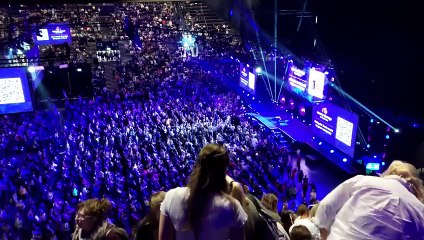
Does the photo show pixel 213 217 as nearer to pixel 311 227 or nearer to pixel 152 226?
pixel 152 226

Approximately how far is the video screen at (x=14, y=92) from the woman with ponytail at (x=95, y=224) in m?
10.3

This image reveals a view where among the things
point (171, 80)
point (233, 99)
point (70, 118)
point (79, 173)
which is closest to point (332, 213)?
point (79, 173)

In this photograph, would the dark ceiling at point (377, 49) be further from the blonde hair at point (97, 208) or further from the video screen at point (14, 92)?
the blonde hair at point (97, 208)

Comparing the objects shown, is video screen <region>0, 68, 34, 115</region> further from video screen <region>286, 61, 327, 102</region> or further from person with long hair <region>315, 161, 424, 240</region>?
person with long hair <region>315, 161, 424, 240</region>

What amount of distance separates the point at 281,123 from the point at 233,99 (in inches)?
126

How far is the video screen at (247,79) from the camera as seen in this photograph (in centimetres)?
2088

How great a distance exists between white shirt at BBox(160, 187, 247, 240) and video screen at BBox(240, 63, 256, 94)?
18.9m

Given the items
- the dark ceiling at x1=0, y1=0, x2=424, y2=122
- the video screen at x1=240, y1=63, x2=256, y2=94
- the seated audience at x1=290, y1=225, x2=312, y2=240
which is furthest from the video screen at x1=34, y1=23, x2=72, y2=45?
the seated audience at x1=290, y1=225, x2=312, y2=240

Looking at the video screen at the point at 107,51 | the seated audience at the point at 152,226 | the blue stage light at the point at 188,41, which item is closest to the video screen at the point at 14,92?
the seated audience at the point at 152,226

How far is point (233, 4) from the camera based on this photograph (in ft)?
87.8

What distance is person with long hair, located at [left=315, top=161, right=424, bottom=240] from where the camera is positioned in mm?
1844

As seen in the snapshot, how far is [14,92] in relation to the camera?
1183 cm

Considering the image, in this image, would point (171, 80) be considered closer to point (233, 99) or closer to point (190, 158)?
point (233, 99)

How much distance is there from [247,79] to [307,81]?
5.45 meters
